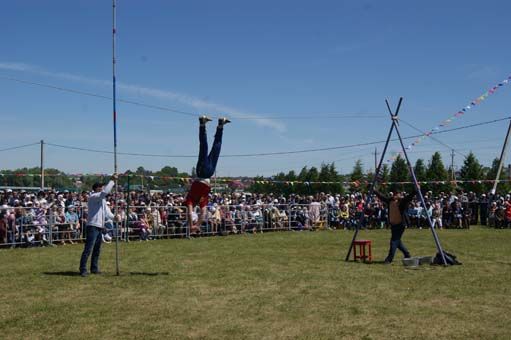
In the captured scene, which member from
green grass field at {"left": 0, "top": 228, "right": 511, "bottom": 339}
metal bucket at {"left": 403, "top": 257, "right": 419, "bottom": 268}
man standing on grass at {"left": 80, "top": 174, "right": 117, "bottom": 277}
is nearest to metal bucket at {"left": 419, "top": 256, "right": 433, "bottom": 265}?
metal bucket at {"left": 403, "top": 257, "right": 419, "bottom": 268}

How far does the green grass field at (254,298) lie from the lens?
22.1 ft

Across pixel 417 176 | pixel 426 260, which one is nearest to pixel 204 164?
pixel 426 260

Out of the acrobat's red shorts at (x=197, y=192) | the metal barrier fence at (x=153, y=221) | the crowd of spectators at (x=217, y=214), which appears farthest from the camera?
the crowd of spectators at (x=217, y=214)

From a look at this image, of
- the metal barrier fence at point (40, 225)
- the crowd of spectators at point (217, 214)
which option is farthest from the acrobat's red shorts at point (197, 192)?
the metal barrier fence at point (40, 225)

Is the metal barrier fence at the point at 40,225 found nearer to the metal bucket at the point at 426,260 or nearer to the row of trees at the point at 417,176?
the metal bucket at the point at 426,260

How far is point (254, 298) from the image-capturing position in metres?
8.63

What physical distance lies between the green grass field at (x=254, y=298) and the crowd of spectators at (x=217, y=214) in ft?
10.3

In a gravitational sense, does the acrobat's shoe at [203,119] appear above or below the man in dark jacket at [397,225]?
above

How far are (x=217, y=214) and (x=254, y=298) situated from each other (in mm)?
14861

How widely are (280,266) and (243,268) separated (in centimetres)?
90

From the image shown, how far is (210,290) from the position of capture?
9383 millimetres

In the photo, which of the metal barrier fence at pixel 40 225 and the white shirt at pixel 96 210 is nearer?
the white shirt at pixel 96 210

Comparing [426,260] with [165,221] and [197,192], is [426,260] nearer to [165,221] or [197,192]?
[197,192]

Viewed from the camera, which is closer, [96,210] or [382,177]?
[96,210]
